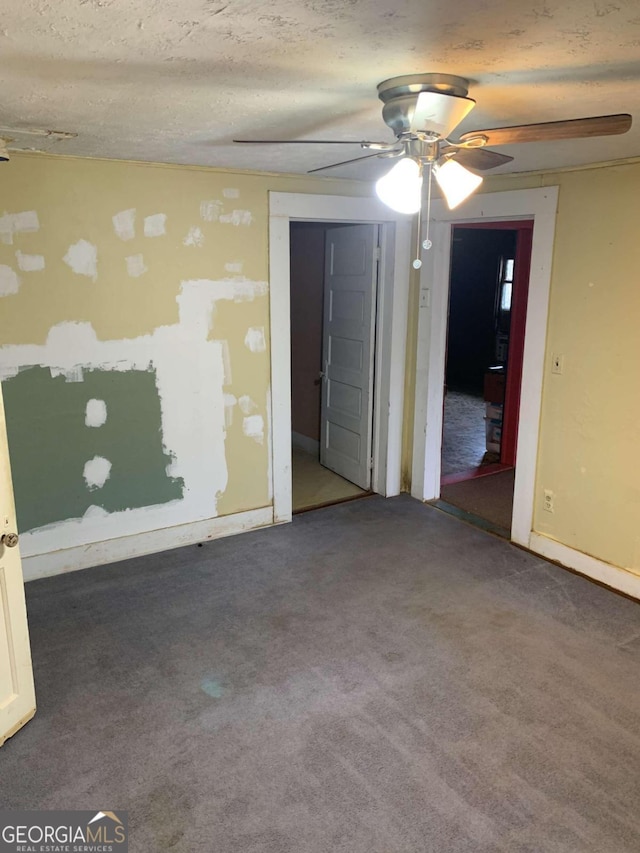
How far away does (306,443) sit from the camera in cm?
612

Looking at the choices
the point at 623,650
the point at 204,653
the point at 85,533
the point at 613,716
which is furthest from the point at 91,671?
the point at 623,650

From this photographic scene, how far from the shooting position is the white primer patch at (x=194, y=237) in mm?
3826

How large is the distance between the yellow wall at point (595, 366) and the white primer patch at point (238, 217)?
154 cm

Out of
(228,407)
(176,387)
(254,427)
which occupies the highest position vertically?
(176,387)

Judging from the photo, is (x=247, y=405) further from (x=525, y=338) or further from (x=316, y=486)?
(x=525, y=338)

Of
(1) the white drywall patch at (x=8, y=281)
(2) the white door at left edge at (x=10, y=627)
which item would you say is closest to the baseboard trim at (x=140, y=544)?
(2) the white door at left edge at (x=10, y=627)

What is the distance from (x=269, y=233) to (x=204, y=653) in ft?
8.30

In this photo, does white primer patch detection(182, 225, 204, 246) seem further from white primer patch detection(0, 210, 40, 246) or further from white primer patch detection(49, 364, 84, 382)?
white primer patch detection(49, 364, 84, 382)

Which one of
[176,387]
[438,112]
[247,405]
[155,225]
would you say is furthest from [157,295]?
[438,112]

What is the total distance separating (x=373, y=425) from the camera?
498 cm

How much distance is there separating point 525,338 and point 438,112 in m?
2.33

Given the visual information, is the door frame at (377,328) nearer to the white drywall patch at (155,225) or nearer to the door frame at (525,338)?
the door frame at (525,338)

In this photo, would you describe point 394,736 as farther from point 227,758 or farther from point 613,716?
point 613,716

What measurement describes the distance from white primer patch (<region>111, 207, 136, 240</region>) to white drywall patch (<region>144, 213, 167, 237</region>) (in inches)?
2.9
